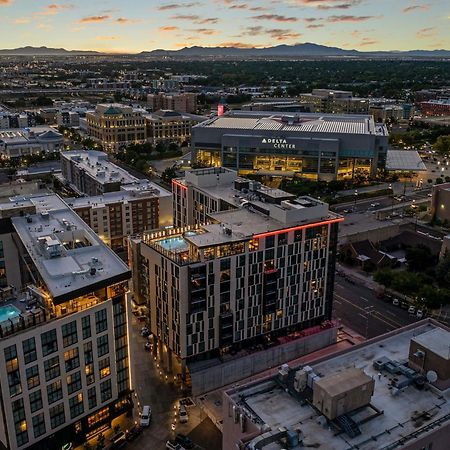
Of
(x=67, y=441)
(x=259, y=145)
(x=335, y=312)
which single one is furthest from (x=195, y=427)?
(x=259, y=145)

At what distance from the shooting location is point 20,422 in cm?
5272

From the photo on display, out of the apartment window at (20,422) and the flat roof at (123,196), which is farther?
the flat roof at (123,196)

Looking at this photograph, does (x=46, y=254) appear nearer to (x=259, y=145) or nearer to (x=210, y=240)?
(x=210, y=240)

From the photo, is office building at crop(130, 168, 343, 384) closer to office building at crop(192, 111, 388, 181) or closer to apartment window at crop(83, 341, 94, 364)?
apartment window at crop(83, 341, 94, 364)

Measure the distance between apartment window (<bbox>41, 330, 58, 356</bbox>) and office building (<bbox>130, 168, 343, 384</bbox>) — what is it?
698 inches

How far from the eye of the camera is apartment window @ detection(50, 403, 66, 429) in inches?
2178

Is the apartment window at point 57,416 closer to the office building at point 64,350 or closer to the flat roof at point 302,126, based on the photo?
the office building at point 64,350

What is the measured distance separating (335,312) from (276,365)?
65.4 feet

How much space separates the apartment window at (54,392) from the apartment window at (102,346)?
5.34 meters

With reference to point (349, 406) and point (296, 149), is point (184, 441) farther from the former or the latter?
point (296, 149)

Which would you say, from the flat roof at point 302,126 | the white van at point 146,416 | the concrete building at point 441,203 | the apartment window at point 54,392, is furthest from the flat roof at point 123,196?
the flat roof at point 302,126

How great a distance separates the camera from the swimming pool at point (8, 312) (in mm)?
52500

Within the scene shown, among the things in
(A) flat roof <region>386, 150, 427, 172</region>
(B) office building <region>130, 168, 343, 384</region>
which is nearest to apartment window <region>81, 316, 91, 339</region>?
(B) office building <region>130, 168, 343, 384</region>

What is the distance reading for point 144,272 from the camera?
256ft
